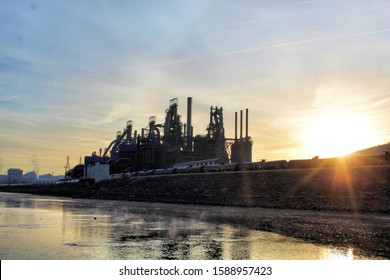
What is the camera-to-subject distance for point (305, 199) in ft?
155

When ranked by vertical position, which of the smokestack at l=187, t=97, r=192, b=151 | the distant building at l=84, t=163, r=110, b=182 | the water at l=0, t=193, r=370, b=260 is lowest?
the water at l=0, t=193, r=370, b=260

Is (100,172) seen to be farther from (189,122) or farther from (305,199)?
(305,199)

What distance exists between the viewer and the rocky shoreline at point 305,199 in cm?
2266

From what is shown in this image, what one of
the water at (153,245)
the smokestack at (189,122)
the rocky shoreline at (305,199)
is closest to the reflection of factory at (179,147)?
the smokestack at (189,122)

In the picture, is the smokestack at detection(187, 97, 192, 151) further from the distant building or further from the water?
the water

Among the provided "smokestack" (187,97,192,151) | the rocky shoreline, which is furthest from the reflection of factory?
the rocky shoreline

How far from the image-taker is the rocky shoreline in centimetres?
2266

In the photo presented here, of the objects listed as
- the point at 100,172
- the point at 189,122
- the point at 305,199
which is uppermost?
the point at 189,122

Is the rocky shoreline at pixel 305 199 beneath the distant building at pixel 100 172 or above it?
beneath

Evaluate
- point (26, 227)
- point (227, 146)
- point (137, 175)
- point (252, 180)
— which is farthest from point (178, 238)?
point (227, 146)

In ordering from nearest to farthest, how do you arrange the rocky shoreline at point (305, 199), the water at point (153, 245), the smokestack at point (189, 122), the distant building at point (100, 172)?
the water at point (153, 245) → the rocky shoreline at point (305, 199) → the distant building at point (100, 172) → the smokestack at point (189, 122)

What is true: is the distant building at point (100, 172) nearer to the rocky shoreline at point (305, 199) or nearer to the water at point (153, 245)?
the rocky shoreline at point (305, 199)

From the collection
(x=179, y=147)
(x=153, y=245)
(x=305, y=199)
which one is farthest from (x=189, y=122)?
(x=153, y=245)
